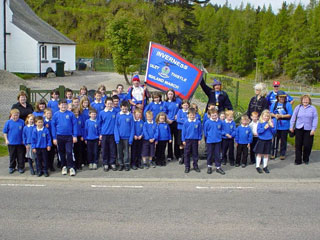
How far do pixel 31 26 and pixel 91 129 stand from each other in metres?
33.1

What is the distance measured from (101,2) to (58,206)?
64400 mm

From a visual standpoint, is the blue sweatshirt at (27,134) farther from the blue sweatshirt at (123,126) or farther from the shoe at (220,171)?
the shoe at (220,171)

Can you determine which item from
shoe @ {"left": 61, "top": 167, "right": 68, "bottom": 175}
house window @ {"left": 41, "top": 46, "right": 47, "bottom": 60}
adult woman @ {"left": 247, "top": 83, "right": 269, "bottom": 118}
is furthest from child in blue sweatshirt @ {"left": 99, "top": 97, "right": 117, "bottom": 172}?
house window @ {"left": 41, "top": 46, "right": 47, "bottom": 60}

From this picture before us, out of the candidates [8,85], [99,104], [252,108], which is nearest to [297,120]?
→ [252,108]

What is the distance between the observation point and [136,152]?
356 inches

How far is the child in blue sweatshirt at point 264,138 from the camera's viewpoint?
8758mm

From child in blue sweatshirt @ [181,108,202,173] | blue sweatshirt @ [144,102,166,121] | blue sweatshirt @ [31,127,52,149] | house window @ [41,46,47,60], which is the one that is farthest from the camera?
house window @ [41,46,47,60]

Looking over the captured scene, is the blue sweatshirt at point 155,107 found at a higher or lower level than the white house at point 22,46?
lower

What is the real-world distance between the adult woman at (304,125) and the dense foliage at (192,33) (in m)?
19.4

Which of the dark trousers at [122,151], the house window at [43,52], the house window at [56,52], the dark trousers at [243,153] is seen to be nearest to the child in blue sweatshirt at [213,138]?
the dark trousers at [243,153]

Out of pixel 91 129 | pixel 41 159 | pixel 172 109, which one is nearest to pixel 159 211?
pixel 91 129

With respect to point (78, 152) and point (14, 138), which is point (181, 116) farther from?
point (14, 138)

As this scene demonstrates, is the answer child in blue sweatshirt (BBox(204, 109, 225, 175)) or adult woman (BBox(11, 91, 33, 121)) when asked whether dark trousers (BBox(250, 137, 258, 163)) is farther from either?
adult woman (BBox(11, 91, 33, 121))

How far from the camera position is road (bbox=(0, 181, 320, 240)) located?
533 cm
